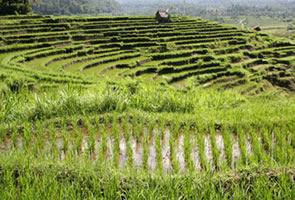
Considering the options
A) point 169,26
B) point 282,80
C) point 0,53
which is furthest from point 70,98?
point 169,26

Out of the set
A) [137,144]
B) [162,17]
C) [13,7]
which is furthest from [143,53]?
[137,144]

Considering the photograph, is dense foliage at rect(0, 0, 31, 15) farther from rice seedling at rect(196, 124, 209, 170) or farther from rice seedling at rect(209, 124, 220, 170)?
rice seedling at rect(196, 124, 209, 170)

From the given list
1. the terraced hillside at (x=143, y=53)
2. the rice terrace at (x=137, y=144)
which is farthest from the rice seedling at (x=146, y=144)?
the terraced hillside at (x=143, y=53)

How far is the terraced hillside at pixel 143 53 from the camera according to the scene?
1659 cm

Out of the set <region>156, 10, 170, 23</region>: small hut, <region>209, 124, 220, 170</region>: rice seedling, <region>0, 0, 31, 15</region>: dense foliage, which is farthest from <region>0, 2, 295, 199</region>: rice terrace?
<region>156, 10, 170, 23</region>: small hut

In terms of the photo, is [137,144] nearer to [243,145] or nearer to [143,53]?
[243,145]

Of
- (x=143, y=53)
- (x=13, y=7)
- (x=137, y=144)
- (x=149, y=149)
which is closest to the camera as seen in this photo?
(x=149, y=149)

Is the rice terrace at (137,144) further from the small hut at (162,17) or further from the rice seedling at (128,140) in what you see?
the small hut at (162,17)

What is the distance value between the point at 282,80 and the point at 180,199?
65.2 ft

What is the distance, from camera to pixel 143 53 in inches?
840

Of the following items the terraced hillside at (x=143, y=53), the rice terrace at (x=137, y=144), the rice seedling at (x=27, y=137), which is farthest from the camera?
the terraced hillside at (x=143, y=53)

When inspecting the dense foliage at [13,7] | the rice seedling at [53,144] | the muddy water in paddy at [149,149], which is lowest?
the muddy water in paddy at [149,149]

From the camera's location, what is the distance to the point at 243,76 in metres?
20.0

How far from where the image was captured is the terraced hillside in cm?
1659
